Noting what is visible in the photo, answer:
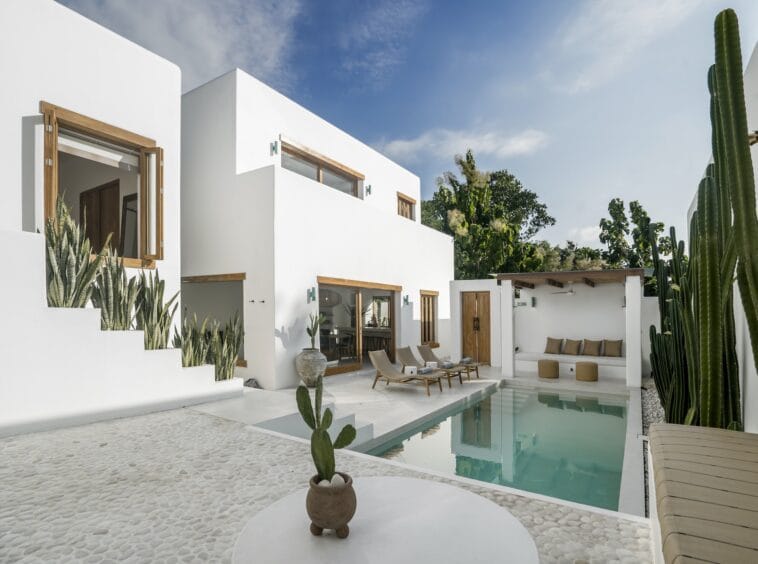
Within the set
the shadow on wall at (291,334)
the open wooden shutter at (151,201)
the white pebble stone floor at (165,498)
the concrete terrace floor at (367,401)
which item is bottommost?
the concrete terrace floor at (367,401)

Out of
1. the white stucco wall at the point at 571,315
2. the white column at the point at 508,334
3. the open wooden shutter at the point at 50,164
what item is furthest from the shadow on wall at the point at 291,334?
the white stucco wall at the point at 571,315

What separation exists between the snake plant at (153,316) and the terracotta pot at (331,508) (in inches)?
226

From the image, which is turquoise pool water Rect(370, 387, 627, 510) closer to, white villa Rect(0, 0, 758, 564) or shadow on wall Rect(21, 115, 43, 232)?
white villa Rect(0, 0, 758, 564)

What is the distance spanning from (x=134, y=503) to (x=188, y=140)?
10.5 meters

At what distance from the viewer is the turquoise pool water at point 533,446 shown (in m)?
5.44

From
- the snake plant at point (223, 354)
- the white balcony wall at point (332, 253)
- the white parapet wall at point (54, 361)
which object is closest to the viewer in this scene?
the white parapet wall at point (54, 361)

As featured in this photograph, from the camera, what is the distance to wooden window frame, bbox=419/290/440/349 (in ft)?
52.4

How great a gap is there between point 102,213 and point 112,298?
16.1ft

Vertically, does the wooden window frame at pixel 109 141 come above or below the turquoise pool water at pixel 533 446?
above

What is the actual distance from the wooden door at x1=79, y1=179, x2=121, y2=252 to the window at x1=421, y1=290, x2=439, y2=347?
9.95 metres

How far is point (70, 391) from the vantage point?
5871 millimetres

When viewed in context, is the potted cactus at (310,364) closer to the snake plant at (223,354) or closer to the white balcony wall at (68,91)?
the snake plant at (223,354)

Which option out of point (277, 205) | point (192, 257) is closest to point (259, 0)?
point (277, 205)

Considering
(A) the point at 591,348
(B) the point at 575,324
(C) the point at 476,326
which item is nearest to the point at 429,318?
(C) the point at 476,326
